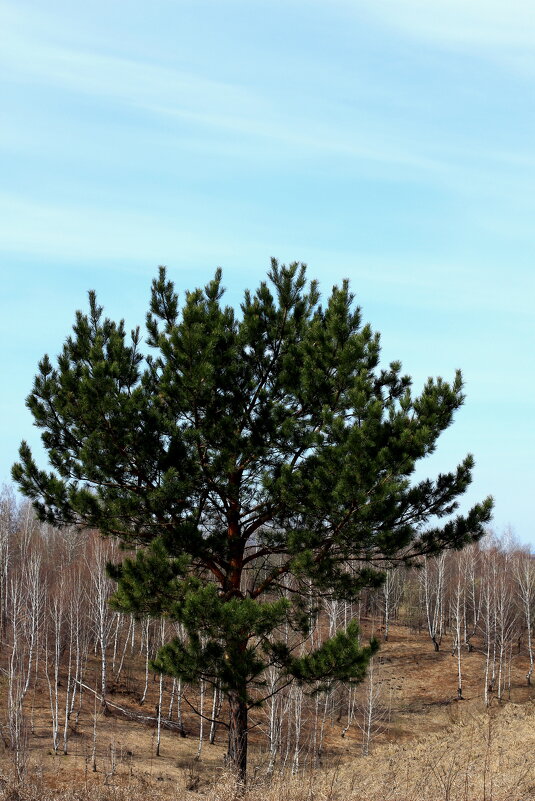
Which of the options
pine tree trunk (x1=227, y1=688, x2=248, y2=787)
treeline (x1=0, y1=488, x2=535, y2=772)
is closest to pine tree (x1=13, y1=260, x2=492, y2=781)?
pine tree trunk (x1=227, y1=688, x2=248, y2=787)

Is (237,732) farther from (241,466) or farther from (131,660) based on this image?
(131,660)

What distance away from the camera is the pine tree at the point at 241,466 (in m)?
10.6

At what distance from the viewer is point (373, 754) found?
84.4ft

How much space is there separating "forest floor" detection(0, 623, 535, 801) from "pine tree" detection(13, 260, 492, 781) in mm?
2203

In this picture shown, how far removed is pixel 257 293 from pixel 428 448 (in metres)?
4.04

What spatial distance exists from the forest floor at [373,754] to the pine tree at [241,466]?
7.23 feet

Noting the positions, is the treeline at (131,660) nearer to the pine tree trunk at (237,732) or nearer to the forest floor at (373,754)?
the forest floor at (373,754)

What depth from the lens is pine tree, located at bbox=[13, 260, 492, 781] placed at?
10.6 meters

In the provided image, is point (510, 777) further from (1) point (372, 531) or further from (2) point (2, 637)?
(2) point (2, 637)

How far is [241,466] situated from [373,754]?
729 inches

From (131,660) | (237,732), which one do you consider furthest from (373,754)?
(131,660)

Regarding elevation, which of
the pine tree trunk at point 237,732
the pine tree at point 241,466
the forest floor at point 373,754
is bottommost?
the forest floor at point 373,754

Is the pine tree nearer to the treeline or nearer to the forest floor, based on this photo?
the forest floor

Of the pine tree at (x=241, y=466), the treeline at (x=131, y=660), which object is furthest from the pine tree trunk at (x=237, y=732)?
the treeline at (x=131, y=660)
